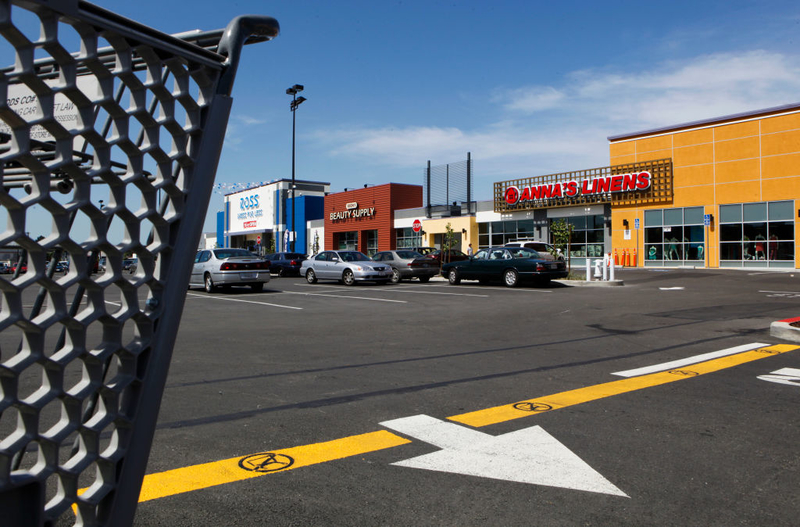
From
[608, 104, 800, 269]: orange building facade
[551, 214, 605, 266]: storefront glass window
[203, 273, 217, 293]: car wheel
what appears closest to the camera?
[203, 273, 217, 293]: car wheel

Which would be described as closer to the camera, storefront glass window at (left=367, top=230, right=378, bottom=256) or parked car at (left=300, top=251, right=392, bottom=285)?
parked car at (left=300, top=251, right=392, bottom=285)

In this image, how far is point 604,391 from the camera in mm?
5695

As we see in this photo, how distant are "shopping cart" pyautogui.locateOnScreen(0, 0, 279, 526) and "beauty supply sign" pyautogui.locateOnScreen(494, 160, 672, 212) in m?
35.1

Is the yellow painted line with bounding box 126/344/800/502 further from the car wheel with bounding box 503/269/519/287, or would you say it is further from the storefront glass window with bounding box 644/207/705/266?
the storefront glass window with bounding box 644/207/705/266

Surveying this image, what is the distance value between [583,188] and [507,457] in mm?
34659

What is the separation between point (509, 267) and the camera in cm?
2088

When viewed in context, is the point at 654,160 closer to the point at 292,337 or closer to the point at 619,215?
the point at 619,215

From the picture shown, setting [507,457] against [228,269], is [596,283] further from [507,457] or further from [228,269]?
[507,457]

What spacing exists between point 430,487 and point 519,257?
1790cm

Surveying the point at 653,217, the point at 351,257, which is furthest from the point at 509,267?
the point at 653,217

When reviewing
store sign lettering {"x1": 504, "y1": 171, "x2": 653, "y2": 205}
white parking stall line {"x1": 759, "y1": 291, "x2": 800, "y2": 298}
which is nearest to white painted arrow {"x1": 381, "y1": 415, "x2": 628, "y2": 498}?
white parking stall line {"x1": 759, "y1": 291, "x2": 800, "y2": 298}

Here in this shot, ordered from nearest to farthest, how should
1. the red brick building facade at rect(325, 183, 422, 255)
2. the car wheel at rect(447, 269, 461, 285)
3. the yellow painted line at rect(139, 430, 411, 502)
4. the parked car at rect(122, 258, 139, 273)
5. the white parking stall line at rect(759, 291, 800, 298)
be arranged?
the parked car at rect(122, 258, 139, 273) → the yellow painted line at rect(139, 430, 411, 502) → the white parking stall line at rect(759, 291, 800, 298) → the car wheel at rect(447, 269, 461, 285) → the red brick building facade at rect(325, 183, 422, 255)

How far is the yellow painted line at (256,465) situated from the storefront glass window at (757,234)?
30990mm

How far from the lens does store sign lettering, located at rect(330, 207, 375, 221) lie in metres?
47.8
